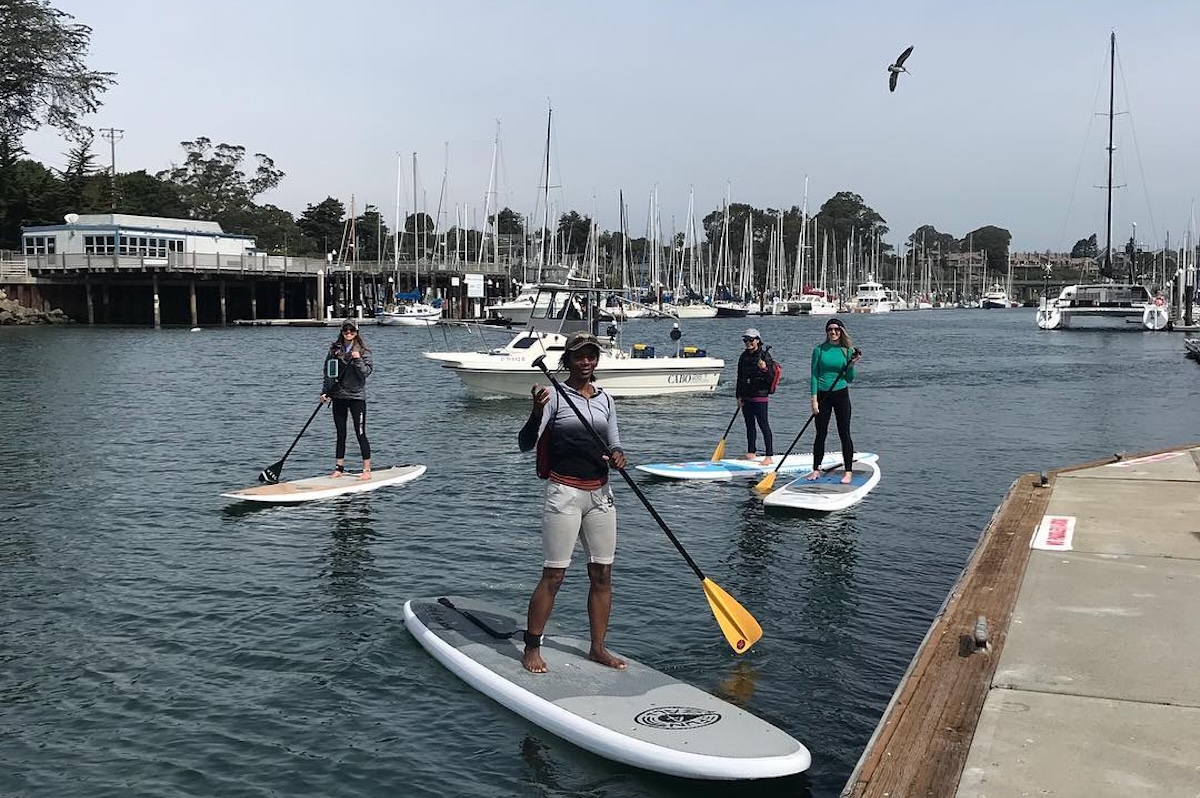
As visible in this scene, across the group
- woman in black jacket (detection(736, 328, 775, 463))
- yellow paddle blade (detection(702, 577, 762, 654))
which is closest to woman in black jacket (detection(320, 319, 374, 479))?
woman in black jacket (detection(736, 328, 775, 463))

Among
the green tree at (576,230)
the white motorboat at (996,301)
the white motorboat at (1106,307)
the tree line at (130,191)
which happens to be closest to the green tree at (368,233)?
the tree line at (130,191)

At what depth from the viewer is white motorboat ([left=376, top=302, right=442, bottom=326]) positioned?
85.1 meters

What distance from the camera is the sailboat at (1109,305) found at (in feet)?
251

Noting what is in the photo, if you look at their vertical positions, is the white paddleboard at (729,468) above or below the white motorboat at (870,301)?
below

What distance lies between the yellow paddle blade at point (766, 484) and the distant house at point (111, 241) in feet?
224

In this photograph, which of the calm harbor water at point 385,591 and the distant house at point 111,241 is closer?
the calm harbor water at point 385,591

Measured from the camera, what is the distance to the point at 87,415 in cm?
2633

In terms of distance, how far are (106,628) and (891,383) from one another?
107 ft

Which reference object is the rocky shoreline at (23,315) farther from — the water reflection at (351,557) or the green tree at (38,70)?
the water reflection at (351,557)

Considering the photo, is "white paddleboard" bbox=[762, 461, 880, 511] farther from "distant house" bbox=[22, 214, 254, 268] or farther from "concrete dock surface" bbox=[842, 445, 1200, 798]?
"distant house" bbox=[22, 214, 254, 268]

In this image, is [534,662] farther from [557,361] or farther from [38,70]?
[38,70]

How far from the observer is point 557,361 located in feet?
95.6

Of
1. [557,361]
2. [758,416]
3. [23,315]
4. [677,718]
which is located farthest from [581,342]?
[23,315]

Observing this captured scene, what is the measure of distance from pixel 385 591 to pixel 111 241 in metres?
77.4
